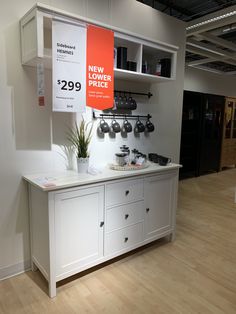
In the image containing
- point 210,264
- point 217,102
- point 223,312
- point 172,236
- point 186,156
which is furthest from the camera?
point 217,102

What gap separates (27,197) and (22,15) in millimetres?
1539

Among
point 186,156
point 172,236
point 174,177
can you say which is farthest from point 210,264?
point 186,156

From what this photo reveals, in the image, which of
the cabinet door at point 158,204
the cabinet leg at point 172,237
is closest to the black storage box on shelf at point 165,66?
the cabinet door at point 158,204

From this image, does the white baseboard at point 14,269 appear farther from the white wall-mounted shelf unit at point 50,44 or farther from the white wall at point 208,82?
the white wall at point 208,82

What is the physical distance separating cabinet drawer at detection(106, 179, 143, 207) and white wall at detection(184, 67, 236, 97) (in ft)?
14.6

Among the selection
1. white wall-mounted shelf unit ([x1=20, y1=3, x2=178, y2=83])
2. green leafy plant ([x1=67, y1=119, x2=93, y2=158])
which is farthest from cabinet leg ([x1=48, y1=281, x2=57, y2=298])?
white wall-mounted shelf unit ([x1=20, y1=3, x2=178, y2=83])

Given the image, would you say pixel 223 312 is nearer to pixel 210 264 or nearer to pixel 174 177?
pixel 210 264

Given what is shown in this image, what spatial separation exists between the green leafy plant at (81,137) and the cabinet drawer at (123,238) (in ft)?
2.59

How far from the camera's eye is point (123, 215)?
234 centimetres

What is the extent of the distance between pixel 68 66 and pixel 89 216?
1.23 meters

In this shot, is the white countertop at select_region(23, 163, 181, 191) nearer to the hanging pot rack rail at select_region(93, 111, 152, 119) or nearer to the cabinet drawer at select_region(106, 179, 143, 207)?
the cabinet drawer at select_region(106, 179, 143, 207)

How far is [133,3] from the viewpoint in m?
2.71

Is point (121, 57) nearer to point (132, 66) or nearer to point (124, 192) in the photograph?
point (132, 66)

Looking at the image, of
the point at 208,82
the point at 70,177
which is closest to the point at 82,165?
the point at 70,177
